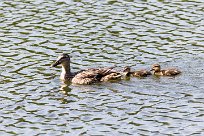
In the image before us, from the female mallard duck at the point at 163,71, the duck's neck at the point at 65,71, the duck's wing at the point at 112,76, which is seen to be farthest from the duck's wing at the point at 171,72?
the duck's neck at the point at 65,71

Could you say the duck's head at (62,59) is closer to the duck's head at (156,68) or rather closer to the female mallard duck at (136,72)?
the female mallard duck at (136,72)

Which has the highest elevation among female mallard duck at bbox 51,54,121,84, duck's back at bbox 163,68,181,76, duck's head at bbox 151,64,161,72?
duck's head at bbox 151,64,161,72

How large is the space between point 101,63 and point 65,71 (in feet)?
3.47

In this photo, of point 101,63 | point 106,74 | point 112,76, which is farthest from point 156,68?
point 101,63

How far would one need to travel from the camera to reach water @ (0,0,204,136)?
17.1 metres

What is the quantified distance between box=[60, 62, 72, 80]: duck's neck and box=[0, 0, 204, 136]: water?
207 mm

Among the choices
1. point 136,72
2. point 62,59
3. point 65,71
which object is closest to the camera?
point 136,72

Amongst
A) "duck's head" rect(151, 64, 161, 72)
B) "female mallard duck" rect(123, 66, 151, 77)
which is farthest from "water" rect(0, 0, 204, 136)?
"duck's head" rect(151, 64, 161, 72)

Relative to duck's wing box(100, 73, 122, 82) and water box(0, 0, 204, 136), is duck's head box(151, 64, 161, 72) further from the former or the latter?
duck's wing box(100, 73, 122, 82)

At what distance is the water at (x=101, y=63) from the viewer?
17.1m

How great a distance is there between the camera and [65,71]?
2053 centimetres

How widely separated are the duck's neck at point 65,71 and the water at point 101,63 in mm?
207

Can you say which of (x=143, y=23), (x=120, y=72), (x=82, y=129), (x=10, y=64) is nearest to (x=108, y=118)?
(x=82, y=129)

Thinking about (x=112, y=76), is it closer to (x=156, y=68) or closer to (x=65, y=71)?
(x=156, y=68)
